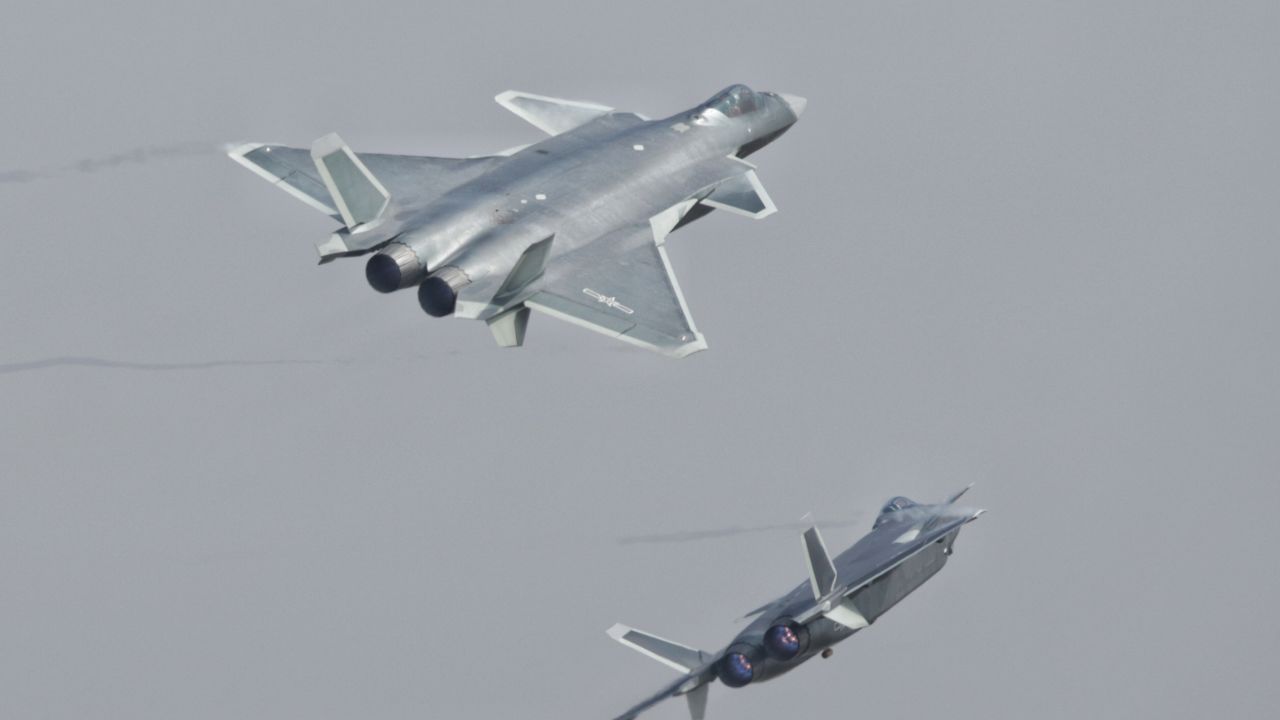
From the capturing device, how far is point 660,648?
101 m

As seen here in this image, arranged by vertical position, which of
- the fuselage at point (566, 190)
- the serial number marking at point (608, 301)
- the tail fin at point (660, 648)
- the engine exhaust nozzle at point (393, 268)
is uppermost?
the fuselage at point (566, 190)

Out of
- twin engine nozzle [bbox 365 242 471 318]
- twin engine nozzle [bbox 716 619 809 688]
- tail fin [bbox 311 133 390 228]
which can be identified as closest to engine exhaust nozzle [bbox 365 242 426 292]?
twin engine nozzle [bbox 365 242 471 318]

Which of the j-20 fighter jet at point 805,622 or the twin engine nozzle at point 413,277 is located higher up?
the twin engine nozzle at point 413,277

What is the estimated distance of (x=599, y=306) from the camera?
104562mm

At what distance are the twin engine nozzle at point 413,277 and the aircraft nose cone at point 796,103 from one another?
19.1 m

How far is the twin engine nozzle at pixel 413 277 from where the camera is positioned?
103m

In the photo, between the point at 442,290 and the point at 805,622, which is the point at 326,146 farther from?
the point at 805,622

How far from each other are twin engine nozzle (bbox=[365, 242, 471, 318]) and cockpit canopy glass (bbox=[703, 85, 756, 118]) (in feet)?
50.3

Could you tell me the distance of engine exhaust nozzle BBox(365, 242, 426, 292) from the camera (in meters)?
103

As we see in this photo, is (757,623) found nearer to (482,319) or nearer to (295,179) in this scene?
(482,319)

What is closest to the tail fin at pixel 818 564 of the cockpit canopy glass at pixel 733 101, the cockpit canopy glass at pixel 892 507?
the cockpit canopy glass at pixel 892 507

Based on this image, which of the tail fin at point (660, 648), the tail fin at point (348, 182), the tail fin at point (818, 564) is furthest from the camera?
the tail fin at point (348, 182)

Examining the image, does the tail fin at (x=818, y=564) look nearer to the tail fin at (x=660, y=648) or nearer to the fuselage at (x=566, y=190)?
the tail fin at (x=660, y=648)

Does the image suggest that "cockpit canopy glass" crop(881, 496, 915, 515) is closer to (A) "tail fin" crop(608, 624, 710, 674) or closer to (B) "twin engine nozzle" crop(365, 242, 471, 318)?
(A) "tail fin" crop(608, 624, 710, 674)
